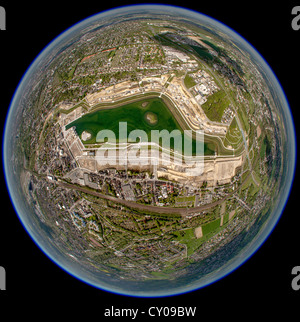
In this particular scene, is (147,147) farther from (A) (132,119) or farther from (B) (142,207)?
(B) (142,207)

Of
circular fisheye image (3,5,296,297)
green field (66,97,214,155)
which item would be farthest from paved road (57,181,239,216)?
green field (66,97,214,155)

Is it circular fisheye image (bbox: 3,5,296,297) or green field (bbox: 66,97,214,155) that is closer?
circular fisheye image (bbox: 3,5,296,297)

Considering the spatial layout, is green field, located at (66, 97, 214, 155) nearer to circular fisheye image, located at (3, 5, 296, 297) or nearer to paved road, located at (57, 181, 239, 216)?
circular fisheye image, located at (3, 5, 296, 297)

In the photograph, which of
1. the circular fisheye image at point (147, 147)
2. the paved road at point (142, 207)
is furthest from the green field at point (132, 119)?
the paved road at point (142, 207)

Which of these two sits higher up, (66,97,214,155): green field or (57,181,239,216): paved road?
(66,97,214,155): green field

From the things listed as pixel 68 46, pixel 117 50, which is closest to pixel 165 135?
pixel 117 50

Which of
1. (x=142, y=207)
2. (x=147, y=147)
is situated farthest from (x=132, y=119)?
(x=142, y=207)
